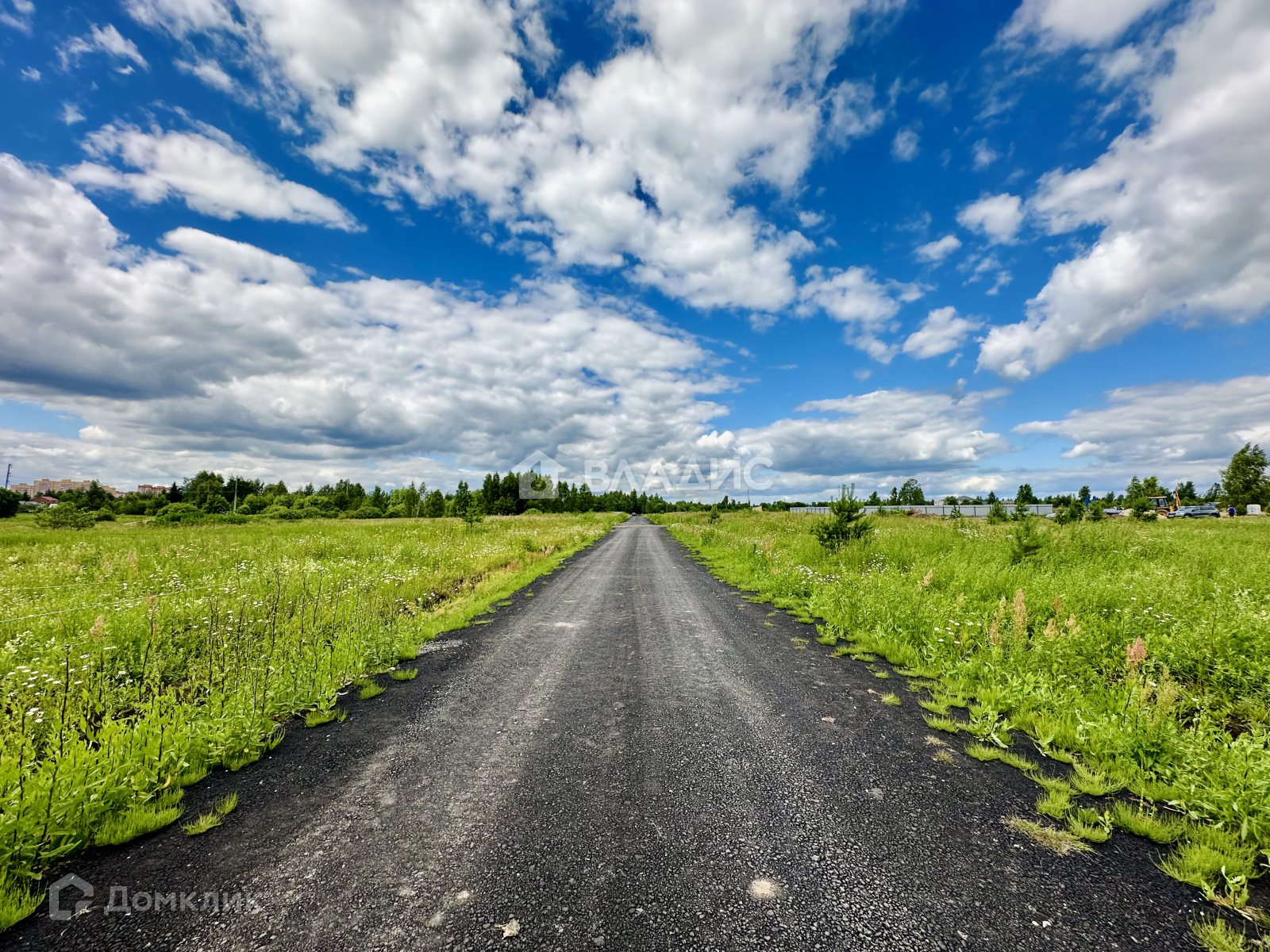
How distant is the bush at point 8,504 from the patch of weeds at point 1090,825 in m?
92.0

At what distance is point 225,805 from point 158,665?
4213mm

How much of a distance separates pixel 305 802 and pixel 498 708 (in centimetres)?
225

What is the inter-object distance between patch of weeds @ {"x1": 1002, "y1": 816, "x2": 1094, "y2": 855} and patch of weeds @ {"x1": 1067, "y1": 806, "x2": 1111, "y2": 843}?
6 cm

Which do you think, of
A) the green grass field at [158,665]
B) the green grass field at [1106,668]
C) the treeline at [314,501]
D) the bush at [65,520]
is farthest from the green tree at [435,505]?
the green grass field at [1106,668]

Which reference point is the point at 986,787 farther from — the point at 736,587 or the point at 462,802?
the point at 736,587

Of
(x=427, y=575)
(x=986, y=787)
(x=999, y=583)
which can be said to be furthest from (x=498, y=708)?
(x=999, y=583)

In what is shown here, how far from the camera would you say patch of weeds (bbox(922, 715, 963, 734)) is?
547 cm

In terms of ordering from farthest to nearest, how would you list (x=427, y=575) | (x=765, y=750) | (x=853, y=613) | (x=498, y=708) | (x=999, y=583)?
(x=427, y=575), (x=999, y=583), (x=853, y=613), (x=498, y=708), (x=765, y=750)

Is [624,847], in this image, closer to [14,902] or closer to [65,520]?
[14,902]

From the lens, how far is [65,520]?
3625 centimetres

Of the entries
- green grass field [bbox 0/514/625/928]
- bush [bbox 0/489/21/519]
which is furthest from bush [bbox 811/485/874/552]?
bush [bbox 0/489/21/519]

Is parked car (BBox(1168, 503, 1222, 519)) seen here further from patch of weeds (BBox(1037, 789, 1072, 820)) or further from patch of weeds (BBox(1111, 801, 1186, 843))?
patch of weeds (BBox(1037, 789, 1072, 820))

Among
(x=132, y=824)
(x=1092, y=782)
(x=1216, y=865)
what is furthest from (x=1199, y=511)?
(x=132, y=824)

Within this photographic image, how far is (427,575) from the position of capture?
1472 cm
